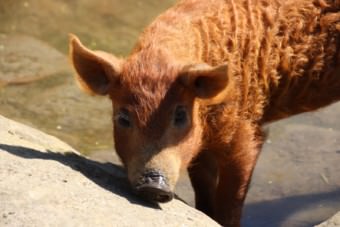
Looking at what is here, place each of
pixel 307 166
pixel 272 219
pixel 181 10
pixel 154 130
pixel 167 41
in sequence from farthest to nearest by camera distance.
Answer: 1. pixel 307 166
2. pixel 272 219
3. pixel 181 10
4. pixel 167 41
5. pixel 154 130

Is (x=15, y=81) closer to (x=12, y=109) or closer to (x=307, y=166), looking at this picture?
(x=12, y=109)

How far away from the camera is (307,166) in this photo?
→ 8.84 m

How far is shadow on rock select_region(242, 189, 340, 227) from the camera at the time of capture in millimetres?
8117

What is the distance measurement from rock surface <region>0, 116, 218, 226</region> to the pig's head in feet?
0.50

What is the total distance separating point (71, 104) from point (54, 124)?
444 millimetres

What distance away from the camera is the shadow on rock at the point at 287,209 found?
8.12m

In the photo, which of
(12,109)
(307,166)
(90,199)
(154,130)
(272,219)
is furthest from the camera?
(12,109)

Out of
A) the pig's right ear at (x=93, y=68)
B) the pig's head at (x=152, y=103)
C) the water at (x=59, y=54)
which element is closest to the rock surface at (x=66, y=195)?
the pig's head at (x=152, y=103)

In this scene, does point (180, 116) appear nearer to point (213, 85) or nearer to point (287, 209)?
point (213, 85)

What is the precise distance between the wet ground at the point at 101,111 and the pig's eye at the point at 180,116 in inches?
77.7

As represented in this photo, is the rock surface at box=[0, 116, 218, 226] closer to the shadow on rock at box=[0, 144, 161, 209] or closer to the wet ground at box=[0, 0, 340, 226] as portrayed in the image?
the shadow on rock at box=[0, 144, 161, 209]

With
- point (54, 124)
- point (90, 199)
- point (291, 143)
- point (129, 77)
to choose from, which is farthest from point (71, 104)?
point (90, 199)

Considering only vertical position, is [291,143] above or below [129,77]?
below

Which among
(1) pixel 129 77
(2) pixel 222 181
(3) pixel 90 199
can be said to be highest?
(1) pixel 129 77
